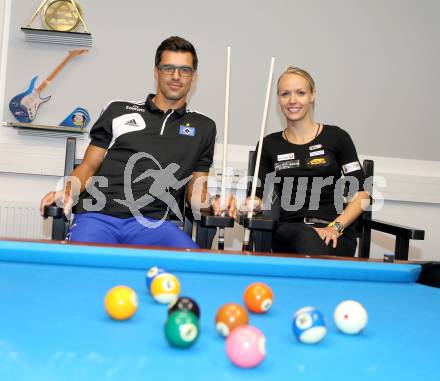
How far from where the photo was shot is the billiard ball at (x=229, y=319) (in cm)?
86

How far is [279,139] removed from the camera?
253 cm

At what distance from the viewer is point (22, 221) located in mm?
3025

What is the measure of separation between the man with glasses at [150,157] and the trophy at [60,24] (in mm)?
754

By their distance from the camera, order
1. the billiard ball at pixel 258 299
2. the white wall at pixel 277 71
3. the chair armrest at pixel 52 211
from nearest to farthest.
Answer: the billiard ball at pixel 258 299 < the chair armrest at pixel 52 211 < the white wall at pixel 277 71

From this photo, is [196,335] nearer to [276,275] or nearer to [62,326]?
[62,326]

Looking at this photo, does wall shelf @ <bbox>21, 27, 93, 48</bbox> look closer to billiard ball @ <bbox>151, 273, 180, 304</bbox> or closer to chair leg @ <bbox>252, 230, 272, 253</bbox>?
chair leg @ <bbox>252, 230, 272, 253</bbox>

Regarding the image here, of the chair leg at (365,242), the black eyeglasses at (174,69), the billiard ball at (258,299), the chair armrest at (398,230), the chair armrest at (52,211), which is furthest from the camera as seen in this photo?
the chair leg at (365,242)

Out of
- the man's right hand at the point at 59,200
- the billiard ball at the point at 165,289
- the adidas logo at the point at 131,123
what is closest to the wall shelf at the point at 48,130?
the adidas logo at the point at 131,123

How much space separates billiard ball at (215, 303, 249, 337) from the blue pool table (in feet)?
0.07

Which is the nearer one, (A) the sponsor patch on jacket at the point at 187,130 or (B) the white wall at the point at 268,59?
(A) the sponsor patch on jacket at the point at 187,130

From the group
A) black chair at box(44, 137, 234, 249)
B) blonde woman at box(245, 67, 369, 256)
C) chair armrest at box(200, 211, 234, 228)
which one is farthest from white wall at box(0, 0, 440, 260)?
chair armrest at box(200, 211, 234, 228)

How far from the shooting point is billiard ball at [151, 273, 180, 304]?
1.06 metres

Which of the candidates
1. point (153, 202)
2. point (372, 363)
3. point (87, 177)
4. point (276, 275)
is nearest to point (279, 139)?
point (153, 202)

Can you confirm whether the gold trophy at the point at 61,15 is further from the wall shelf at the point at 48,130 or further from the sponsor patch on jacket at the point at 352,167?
the sponsor patch on jacket at the point at 352,167
